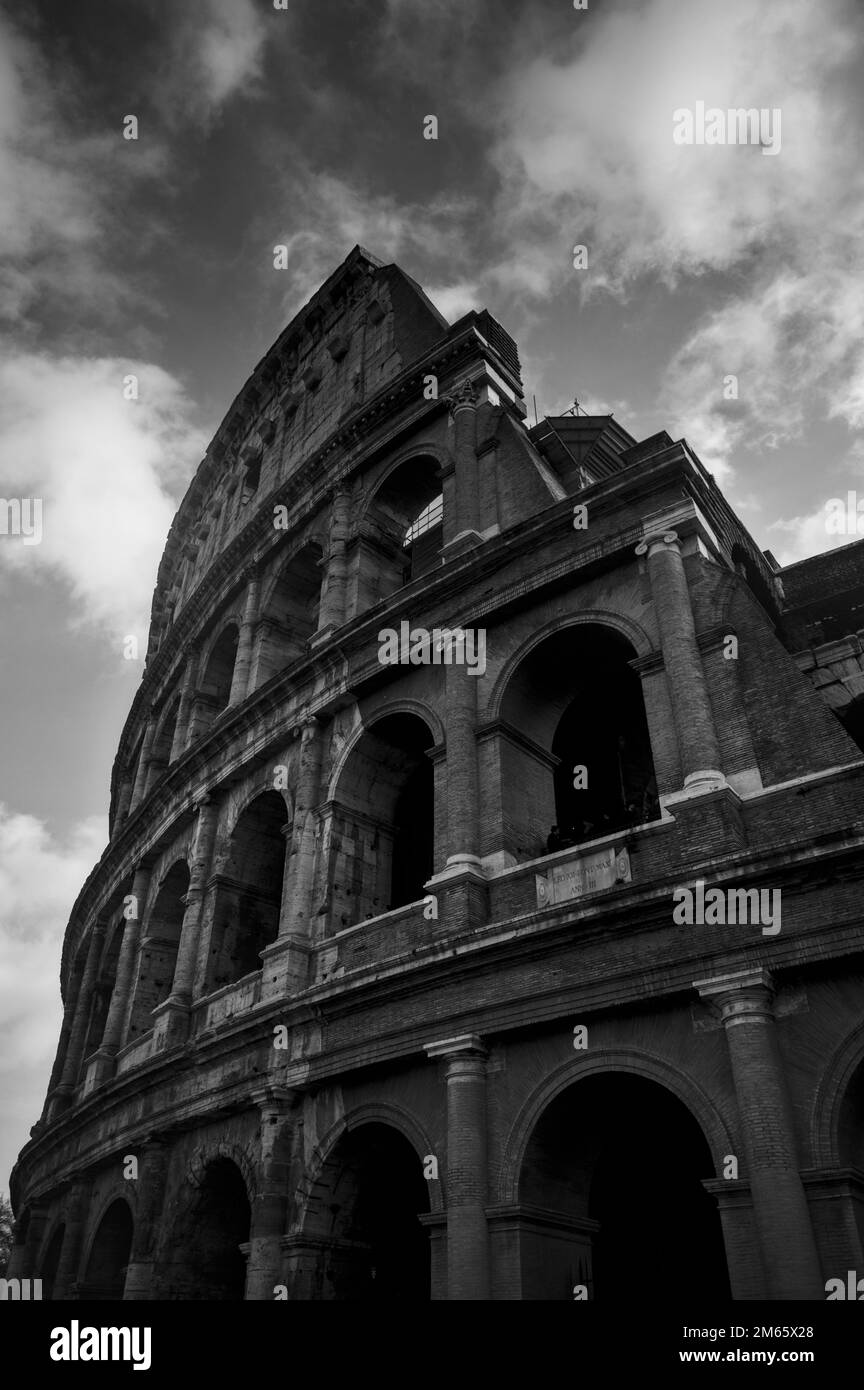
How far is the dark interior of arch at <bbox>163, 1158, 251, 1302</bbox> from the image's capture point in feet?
40.6

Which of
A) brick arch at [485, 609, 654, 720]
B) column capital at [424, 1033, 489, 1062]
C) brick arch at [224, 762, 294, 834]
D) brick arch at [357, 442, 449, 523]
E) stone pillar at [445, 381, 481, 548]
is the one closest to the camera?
column capital at [424, 1033, 489, 1062]

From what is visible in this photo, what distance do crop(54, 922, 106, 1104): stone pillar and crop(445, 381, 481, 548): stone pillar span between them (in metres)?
12.1

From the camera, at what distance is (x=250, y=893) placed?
49.1 ft

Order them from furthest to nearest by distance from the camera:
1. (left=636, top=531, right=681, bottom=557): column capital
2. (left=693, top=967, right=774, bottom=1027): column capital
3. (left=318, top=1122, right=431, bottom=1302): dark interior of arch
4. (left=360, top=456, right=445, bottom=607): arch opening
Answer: (left=360, top=456, right=445, bottom=607): arch opening → (left=636, top=531, right=681, bottom=557): column capital → (left=318, top=1122, right=431, bottom=1302): dark interior of arch → (left=693, top=967, right=774, bottom=1027): column capital

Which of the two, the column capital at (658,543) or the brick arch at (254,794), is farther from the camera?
the brick arch at (254,794)

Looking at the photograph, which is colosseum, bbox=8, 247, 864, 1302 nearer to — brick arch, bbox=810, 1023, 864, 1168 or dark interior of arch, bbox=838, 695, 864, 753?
brick arch, bbox=810, 1023, 864, 1168

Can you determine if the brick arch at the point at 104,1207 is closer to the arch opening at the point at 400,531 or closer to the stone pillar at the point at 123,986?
the stone pillar at the point at 123,986

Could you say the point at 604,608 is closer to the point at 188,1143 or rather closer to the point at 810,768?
the point at 810,768

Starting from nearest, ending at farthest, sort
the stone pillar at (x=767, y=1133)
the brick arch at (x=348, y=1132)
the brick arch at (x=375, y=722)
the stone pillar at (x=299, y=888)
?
the stone pillar at (x=767, y=1133), the brick arch at (x=348, y=1132), the stone pillar at (x=299, y=888), the brick arch at (x=375, y=722)

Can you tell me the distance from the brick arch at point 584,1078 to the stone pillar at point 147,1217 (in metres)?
6.08

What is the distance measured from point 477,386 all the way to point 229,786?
751 cm

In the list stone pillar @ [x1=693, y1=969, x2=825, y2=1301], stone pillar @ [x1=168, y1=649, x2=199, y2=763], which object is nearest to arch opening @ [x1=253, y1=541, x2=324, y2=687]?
stone pillar @ [x1=168, y1=649, x2=199, y2=763]

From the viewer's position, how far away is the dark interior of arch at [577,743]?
11352mm

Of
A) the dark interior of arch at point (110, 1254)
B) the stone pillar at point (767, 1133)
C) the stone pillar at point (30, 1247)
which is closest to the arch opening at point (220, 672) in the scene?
the dark interior of arch at point (110, 1254)
